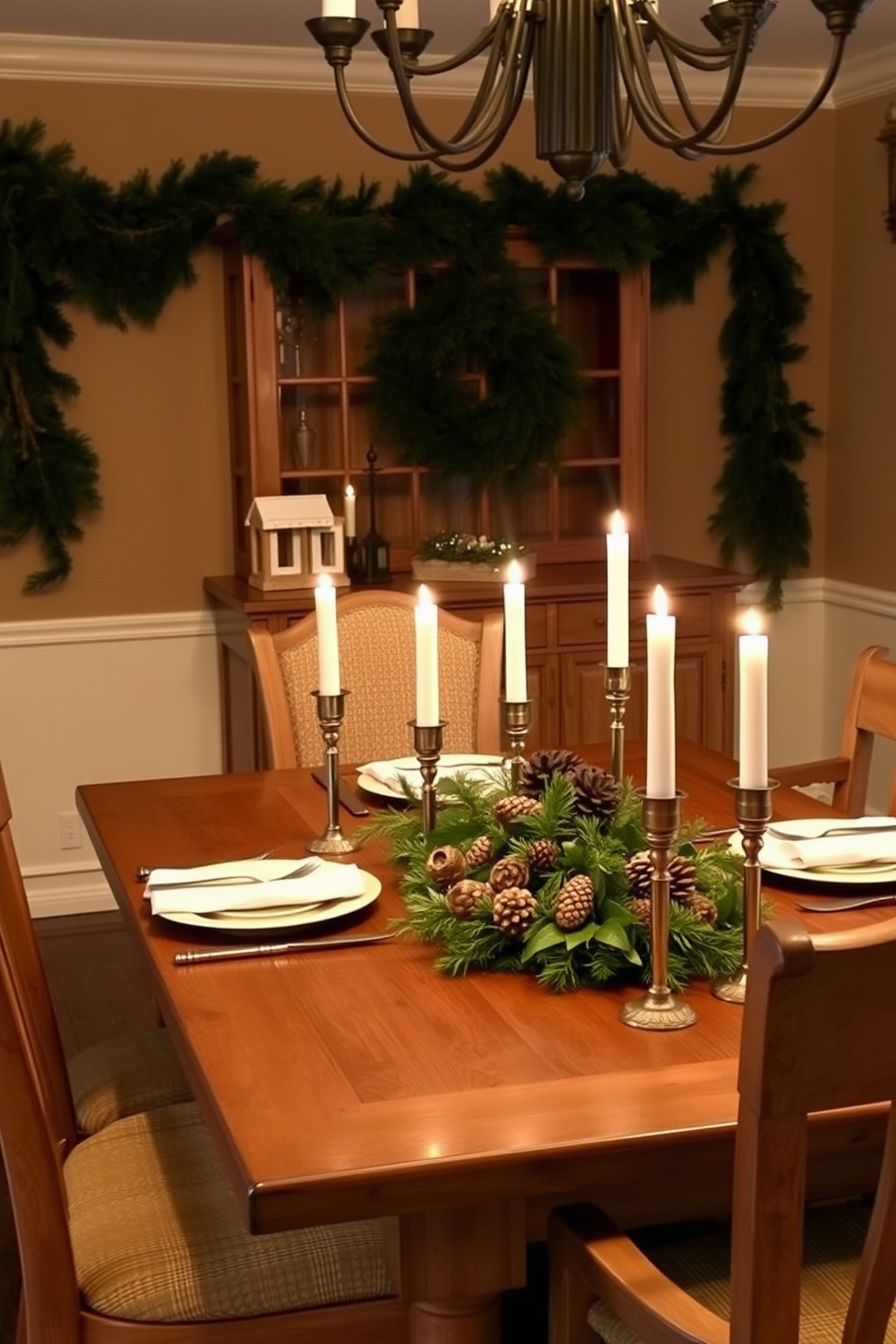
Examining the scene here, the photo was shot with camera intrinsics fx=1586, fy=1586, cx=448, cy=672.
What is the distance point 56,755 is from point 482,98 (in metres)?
2.73

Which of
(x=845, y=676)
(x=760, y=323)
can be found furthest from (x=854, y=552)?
(x=760, y=323)

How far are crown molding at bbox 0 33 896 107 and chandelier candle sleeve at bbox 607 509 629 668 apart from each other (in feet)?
8.55

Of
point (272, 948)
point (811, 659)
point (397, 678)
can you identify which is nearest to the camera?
point (272, 948)

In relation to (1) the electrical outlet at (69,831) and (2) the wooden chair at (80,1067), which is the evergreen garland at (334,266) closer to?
(1) the electrical outlet at (69,831)

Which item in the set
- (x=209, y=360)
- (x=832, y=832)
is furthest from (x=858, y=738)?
(x=209, y=360)

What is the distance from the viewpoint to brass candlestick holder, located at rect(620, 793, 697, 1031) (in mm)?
1560

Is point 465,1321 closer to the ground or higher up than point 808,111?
closer to the ground

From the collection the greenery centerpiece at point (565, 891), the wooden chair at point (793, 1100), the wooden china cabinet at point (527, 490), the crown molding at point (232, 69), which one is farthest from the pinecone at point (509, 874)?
the crown molding at point (232, 69)

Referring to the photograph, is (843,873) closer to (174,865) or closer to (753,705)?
(753,705)

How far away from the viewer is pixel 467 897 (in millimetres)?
1840

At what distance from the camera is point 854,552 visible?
482 cm

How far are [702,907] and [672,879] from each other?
0.05 meters

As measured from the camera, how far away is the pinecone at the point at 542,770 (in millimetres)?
2002

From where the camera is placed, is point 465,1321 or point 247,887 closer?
point 465,1321
